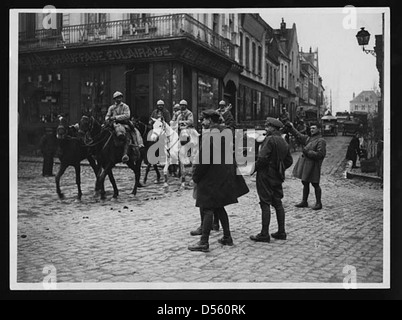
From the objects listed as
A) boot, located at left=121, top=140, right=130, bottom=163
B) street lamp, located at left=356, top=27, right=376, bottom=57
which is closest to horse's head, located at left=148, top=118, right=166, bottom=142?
boot, located at left=121, top=140, right=130, bottom=163

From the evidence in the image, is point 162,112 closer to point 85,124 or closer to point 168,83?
point 168,83

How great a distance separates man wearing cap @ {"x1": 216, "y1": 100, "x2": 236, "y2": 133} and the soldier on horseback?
3.26ft

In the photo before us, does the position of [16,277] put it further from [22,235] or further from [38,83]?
[38,83]

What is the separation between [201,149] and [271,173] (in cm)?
76

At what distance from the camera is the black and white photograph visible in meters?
5.27

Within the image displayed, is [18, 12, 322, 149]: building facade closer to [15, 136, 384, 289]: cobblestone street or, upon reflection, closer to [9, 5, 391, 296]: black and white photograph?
[9, 5, 391, 296]: black and white photograph

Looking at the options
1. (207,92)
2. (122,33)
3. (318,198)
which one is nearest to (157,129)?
(207,92)

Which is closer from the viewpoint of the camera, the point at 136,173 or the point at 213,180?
the point at 213,180

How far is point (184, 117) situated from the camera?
5.84 metres

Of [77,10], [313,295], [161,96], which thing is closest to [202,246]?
[313,295]

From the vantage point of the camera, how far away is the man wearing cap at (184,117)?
5816 mm

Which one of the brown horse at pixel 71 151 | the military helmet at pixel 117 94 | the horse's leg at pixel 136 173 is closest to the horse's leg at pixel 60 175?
the brown horse at pixel 71 151

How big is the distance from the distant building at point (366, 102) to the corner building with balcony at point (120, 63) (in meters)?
1.35

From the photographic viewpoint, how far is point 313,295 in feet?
17.4
